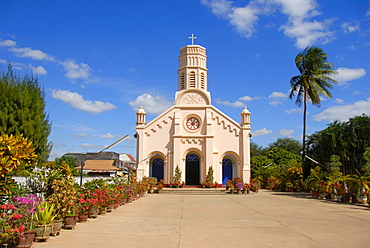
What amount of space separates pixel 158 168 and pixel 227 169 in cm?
633

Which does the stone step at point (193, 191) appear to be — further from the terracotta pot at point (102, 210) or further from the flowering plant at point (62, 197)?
the flowering plant at point (62, 197)

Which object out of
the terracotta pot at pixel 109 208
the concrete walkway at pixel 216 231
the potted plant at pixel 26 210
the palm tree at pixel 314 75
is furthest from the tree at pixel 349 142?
the potted plant at pixel 26 210

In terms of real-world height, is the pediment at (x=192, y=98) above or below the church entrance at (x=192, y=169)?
above

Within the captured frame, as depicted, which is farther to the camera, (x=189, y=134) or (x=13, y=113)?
(x=189, y=134)

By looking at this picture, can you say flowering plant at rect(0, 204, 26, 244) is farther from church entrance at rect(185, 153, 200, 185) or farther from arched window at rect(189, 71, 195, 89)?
arched window at rect(189, 71, 195, 89)

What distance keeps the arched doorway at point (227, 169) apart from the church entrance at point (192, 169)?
2308mm

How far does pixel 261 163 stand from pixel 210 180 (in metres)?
18.1

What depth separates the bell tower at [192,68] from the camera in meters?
32.3

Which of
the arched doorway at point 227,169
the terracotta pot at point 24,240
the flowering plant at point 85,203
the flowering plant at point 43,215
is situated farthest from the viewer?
the arched doorway at point 227,169

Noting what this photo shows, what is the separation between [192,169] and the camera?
3075cm

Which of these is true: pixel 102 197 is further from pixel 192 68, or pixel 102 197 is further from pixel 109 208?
pixel 192 68

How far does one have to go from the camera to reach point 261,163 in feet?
147

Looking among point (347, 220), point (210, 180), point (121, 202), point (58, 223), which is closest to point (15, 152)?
point (58, 223)

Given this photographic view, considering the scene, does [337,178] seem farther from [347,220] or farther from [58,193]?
[58,193]
